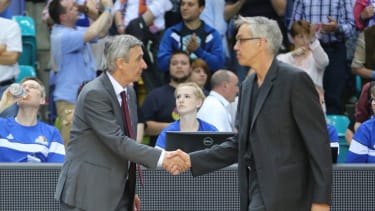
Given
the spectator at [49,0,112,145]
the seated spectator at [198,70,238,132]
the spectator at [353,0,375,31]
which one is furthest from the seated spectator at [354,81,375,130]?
the spectator at [49,0,112,145]

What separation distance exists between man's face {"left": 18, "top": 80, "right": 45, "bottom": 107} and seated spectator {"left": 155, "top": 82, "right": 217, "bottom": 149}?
1.20 m

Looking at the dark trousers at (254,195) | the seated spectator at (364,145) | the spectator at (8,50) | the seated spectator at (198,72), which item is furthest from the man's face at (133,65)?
the seated spectator at (198,72)

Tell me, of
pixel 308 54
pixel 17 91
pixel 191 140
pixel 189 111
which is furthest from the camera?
pixel 308 54

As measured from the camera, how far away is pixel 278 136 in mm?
6238

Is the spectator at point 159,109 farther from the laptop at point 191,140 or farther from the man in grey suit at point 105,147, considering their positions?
the man in grey suit at point 105,147

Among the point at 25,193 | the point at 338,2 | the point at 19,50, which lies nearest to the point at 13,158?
the point at 25,193

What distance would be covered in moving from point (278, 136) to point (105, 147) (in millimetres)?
1321

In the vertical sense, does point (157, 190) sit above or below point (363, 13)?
below

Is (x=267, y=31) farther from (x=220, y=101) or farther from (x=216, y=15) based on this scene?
(x=216, y=15)

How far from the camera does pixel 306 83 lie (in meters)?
6.23

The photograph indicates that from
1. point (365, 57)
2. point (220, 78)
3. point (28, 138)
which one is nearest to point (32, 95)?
point (28, 138)

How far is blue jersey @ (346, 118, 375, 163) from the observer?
8688 mm

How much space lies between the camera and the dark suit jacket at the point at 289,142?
6.14m

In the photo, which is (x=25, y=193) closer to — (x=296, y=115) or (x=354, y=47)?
(x=296, y=115)
